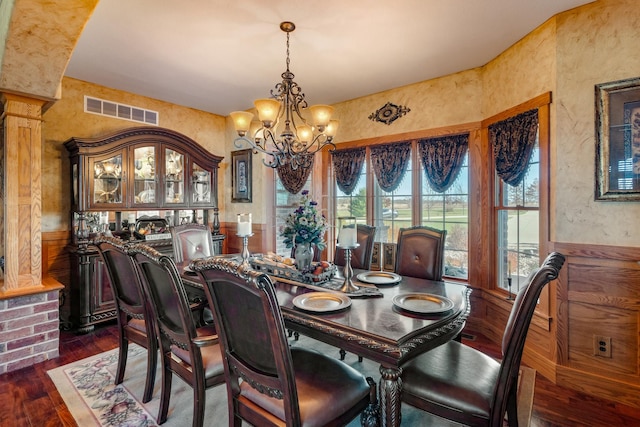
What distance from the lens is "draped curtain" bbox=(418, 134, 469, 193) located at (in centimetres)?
341

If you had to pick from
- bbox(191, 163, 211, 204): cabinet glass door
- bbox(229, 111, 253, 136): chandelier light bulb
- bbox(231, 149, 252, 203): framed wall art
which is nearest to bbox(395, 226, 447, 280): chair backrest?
bbox(229, 111, 253, 136): chandelier light bulb

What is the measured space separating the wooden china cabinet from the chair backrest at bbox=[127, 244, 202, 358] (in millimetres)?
1948

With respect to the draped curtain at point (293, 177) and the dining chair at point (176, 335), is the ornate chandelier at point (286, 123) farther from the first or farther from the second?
the draped curtain at point (293, 177)

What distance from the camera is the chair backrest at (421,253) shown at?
8.50ft

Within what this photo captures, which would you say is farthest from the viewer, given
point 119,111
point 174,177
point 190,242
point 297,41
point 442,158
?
point 174,177

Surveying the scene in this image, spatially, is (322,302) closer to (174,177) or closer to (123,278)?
(123,278)

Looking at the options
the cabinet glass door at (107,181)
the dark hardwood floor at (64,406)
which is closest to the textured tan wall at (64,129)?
the cabinet glass door at (107,181)

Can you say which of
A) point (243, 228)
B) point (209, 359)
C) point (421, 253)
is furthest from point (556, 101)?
point (209, 359)

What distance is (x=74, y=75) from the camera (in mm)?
3502

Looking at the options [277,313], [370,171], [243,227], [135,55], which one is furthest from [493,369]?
[135,55]

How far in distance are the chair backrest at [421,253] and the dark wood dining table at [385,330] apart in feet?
1.95

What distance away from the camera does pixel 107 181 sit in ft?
11.7

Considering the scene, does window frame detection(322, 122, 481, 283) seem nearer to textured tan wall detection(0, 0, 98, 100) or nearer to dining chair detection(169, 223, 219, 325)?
dining chair detection(169, 223, 219, 325)

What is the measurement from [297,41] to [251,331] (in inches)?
96.5
